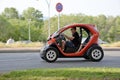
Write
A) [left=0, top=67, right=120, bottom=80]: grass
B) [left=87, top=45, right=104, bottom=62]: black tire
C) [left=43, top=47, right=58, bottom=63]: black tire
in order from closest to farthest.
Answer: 1. [left=0, top=67, right=120, bottom=80]: grass
2. [left=43, top=47, right=58, bottom=63]: black tire
3. [left=87, top=45, right=104, bottom=62]: black tire

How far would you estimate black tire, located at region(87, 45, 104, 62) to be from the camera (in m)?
15.6

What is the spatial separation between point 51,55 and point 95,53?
1.68m

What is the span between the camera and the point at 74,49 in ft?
51.3

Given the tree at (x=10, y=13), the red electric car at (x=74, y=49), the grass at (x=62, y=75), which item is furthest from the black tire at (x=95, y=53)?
the tree at (x=10, y=13)

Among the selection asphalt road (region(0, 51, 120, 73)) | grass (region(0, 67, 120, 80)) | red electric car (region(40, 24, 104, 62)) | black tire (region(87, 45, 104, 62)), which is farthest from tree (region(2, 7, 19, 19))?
grass (region(0, 67, 120, 80))

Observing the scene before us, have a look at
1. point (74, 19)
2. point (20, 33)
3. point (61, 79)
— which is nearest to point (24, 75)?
point (61, 79)

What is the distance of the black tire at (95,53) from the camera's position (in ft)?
51.1

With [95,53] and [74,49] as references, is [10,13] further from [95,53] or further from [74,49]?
[95,53]

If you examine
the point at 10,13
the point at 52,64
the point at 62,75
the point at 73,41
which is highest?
the point at 10,13

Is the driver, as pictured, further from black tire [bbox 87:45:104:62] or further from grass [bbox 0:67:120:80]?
grass [bbox 0:67:120:80]

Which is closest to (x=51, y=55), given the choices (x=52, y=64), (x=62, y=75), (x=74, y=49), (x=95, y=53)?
(x=52, y=64)

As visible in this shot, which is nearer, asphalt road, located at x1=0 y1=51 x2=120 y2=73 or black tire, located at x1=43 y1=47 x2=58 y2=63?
asphalt road, located at x1=0 y1=51 x2=120 y2=73

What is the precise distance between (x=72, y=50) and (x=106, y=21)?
5186 centimetres

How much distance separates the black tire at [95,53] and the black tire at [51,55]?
1.27 m
